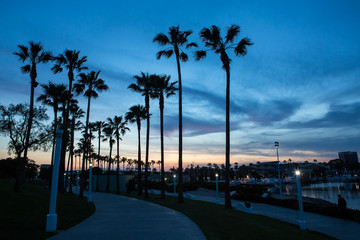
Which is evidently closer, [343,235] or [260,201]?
[343,235]

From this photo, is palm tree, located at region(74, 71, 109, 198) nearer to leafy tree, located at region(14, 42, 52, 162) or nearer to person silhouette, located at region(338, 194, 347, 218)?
leafy tree, located at region(14, 42, 52, 162)

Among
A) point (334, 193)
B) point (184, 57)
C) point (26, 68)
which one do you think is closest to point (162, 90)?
point (184, 57)

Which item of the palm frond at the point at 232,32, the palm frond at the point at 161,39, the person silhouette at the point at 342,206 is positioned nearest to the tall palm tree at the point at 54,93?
the palm frond at the point at 161,39

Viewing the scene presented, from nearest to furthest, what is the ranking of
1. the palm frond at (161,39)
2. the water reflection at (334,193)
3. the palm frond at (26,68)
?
1. the palm frond at (26,68)
2. the palm frond at (161,39)
3. the water reflection at (334,193)

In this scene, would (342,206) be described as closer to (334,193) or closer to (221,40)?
(221,40)

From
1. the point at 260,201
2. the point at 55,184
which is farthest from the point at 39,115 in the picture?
the point at 260,201

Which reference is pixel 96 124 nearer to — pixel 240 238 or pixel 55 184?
pixel 55 184

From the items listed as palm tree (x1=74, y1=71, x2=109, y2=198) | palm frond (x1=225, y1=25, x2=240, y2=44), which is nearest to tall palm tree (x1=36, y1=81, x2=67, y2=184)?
palm tree (x1=74, y1=71, x2=109, y2=198)

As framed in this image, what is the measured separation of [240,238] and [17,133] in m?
27.5

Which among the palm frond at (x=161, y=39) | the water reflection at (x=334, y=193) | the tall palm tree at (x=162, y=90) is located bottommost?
the water reflection at (x=334, y=193)

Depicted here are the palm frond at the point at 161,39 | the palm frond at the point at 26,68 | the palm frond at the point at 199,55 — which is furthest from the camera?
the palm frond at the point at 161,39

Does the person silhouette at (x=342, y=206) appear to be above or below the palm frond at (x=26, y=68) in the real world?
below

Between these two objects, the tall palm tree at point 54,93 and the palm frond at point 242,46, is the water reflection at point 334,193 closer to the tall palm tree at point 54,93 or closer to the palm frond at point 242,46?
the palm frond at point 242,46

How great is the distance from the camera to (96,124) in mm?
A: 59375
